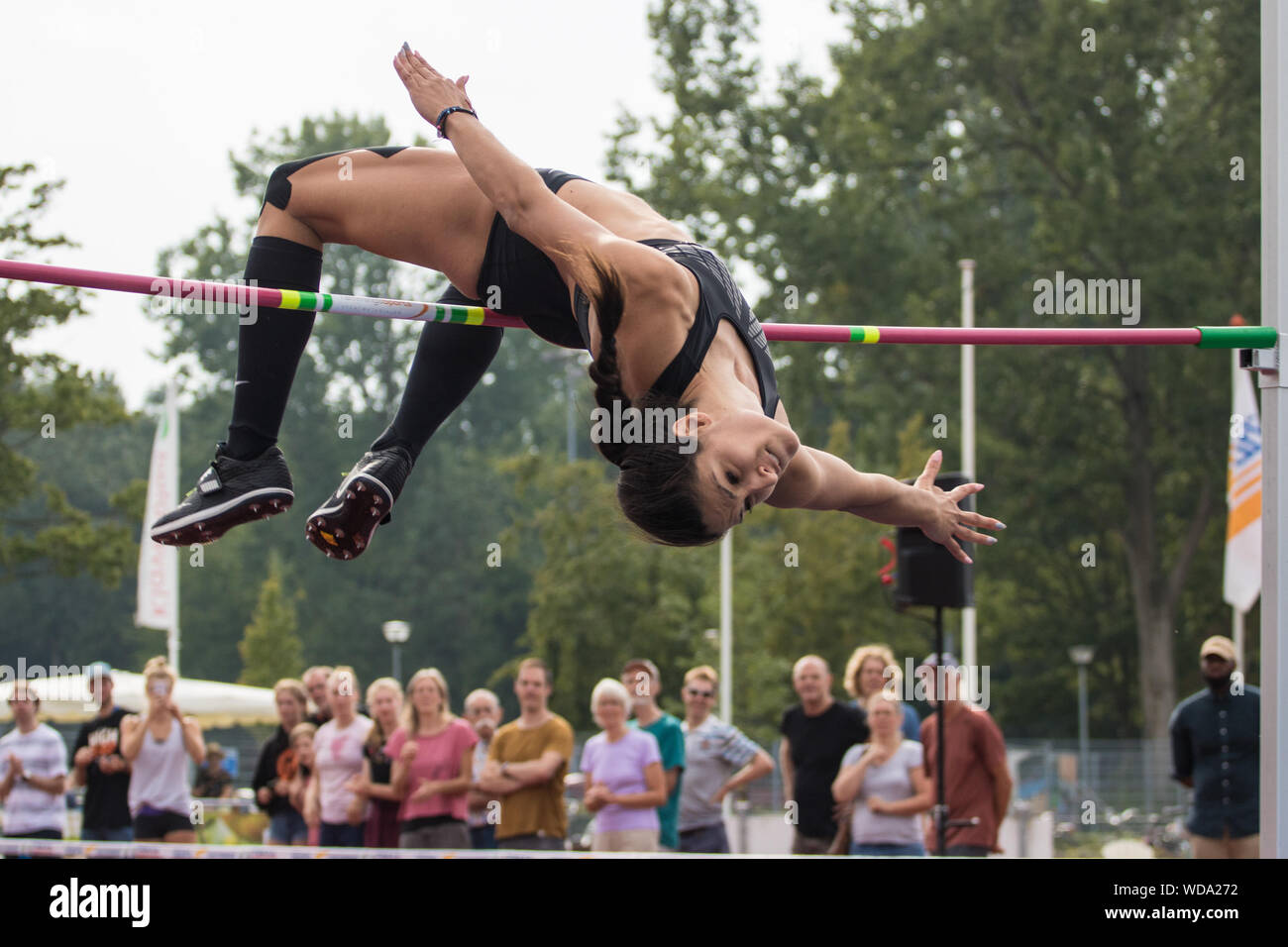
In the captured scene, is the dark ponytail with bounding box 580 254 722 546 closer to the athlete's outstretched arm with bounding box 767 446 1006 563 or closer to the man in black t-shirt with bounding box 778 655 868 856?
the athlete's outstretched arm with bounding box 767 446 1006 563

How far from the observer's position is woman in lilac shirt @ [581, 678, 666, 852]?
6090 mm

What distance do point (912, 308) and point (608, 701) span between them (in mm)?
14243

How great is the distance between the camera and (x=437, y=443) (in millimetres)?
34562

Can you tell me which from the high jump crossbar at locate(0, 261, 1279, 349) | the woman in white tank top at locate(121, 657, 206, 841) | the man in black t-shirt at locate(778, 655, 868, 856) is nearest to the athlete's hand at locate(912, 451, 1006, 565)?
the high jump crossbar at locate(0, 261, 1279, 349)

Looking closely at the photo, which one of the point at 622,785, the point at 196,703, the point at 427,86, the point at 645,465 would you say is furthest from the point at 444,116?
the point at 196,703

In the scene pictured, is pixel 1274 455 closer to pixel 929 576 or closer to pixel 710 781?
pixel 929 576

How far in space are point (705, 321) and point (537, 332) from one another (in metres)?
0.69

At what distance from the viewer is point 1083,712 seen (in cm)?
2392

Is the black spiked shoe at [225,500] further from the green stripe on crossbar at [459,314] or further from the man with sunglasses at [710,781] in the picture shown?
the man with sunglasses at [710,781]

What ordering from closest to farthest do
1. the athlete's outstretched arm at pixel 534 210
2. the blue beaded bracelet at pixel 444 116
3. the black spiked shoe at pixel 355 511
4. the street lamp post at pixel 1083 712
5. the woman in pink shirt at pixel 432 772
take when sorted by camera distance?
1. the athlete's outstretched arm at pixel 534 210
2. the blue beaded bracelet at pixel 444 116
3. the black spiked shoe at pixel 355 511
4. the woman in pink shirt at pixel 432 772
5. the street lamp post at pixel 1083 712

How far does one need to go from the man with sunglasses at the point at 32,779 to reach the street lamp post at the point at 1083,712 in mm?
12841

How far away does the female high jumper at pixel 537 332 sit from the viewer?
2.79 metres

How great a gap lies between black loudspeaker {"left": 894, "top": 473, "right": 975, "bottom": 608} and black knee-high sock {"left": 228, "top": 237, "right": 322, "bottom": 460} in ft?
12.0

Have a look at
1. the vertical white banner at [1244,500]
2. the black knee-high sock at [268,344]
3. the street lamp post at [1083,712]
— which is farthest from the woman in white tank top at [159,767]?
the street lamp post at [1083,712]
